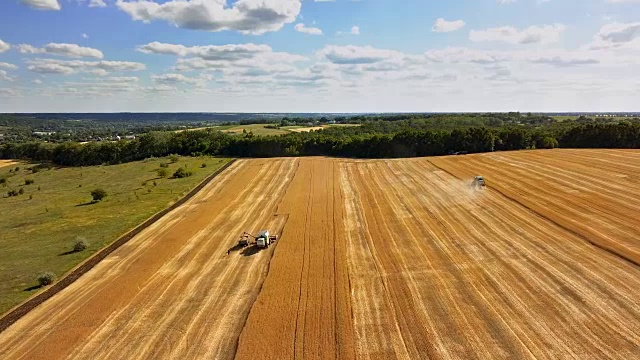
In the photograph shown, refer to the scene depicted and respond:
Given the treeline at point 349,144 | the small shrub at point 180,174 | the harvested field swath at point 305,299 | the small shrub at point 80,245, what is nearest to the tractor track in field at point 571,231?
the harvested field swath at point 305,299

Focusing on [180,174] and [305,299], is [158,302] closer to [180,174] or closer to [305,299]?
[305,299]

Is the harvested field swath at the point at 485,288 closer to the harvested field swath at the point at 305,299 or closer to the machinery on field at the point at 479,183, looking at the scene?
the harvested field swath at the point at 305,299

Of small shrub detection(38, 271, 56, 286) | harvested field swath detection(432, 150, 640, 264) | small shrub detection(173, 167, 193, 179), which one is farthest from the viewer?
small shrub detection(173, 167, 193, 179)

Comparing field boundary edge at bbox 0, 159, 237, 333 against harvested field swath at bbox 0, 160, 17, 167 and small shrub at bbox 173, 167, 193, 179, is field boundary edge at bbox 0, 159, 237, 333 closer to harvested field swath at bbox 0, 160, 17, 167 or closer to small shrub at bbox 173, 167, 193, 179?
small shrub at bbox 173, 167, 193, 179

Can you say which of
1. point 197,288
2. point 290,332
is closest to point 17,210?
point 197,288

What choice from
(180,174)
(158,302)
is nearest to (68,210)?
(180,174)

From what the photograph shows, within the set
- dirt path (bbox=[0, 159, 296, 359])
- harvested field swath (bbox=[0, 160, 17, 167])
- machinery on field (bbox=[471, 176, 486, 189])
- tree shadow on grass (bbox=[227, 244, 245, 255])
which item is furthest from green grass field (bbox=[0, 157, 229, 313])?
machinery on field (bbox=[471, 176, 486, 189])
